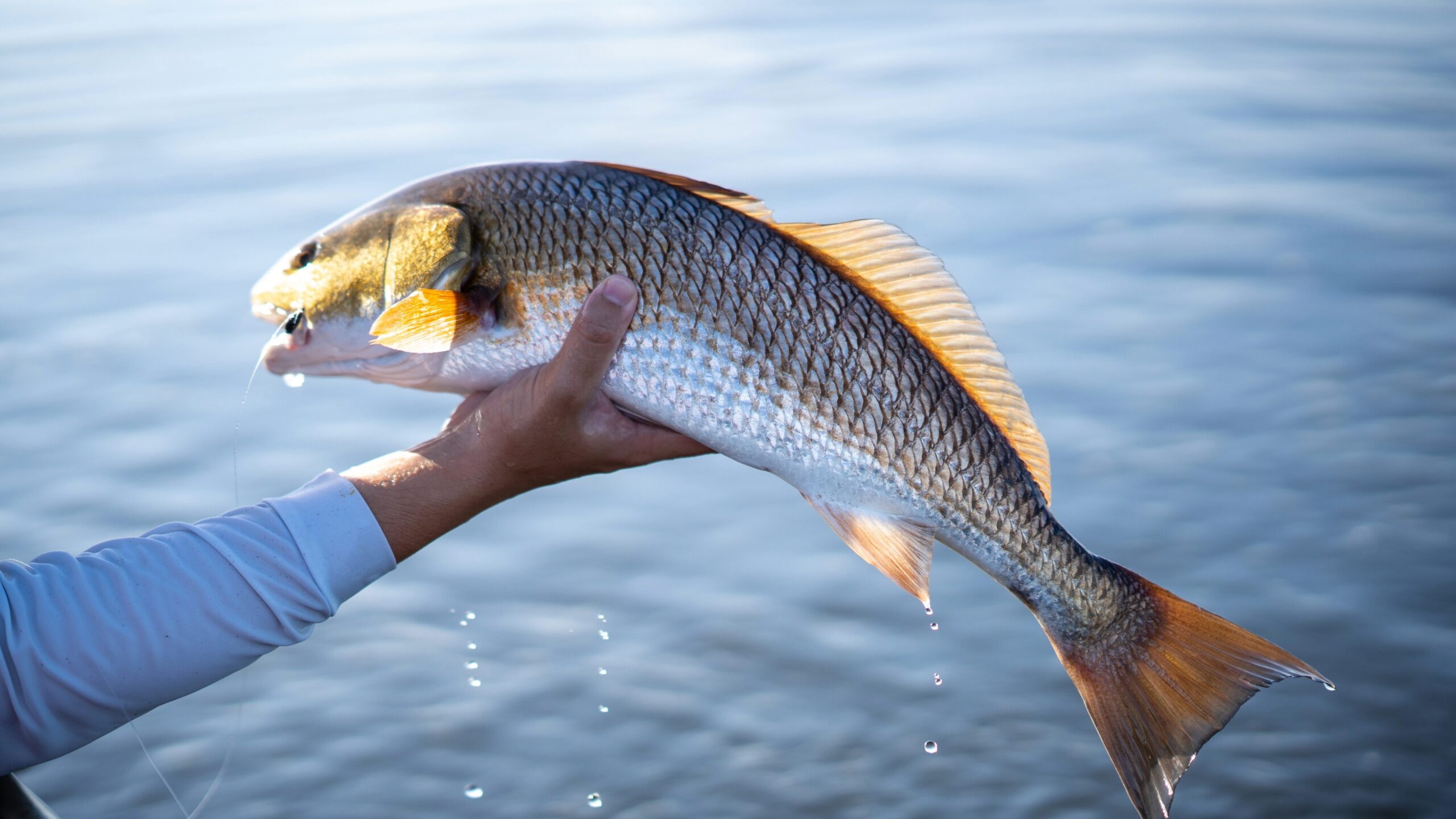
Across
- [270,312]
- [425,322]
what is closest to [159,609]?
[425,322]

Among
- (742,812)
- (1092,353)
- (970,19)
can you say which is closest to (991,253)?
(1092,353)

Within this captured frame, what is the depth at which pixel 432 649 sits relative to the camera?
3.73 meters

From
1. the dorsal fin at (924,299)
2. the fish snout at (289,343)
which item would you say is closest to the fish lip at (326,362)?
the fish snout at (289,343)

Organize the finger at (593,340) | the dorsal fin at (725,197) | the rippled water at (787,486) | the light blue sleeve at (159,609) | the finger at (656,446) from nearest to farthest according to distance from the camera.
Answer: the light blue sleeve at (159,609), the finger at (593,340), the dorsal fin at (725,197), the finger at (656,446), the rippled water at (787,486)

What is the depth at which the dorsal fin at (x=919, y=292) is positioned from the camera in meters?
2.17

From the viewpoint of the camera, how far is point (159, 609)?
1862mm

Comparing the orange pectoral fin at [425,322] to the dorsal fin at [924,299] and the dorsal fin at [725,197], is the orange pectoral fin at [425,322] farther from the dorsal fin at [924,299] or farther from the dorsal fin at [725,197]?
the dorsal fin at [924,299]

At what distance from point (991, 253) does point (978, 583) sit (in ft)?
7.30

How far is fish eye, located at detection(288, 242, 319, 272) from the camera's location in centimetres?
235

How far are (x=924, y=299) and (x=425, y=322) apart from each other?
816 millimetres

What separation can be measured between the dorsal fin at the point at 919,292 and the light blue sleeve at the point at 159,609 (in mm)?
800

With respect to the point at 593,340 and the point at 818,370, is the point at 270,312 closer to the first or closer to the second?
the point at 593,340

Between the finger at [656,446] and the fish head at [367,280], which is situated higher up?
the fish head at [367,280]

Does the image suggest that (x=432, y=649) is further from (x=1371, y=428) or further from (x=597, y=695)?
(x=1371, y=428)
